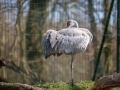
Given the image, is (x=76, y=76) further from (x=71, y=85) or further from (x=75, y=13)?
(x=71, y=85)

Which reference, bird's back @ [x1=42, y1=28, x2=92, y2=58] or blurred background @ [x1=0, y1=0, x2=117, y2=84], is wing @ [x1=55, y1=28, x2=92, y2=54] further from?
blurred background @ [x1=0, y1=0, x2=117, y2=84]

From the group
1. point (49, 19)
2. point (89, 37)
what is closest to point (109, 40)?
point (49, 19)

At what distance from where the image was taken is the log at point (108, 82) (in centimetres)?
382

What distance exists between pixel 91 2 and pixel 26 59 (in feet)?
7.66

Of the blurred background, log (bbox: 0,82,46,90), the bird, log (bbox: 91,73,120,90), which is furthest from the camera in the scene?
the blurred background

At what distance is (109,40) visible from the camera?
8.67 m

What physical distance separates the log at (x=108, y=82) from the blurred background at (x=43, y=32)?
3.09 metres

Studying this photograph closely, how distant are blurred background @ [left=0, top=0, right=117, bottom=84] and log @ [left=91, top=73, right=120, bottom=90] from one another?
3.09 m

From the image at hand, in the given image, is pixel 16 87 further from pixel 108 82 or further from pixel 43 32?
pixel 43 32

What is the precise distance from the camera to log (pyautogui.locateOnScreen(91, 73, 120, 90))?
3.82 meters

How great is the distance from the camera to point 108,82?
12.8 feet

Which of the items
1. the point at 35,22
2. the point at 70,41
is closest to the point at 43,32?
the point at 35,22

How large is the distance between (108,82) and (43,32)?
175 inches

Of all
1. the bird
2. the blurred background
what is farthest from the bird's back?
the blurred background
